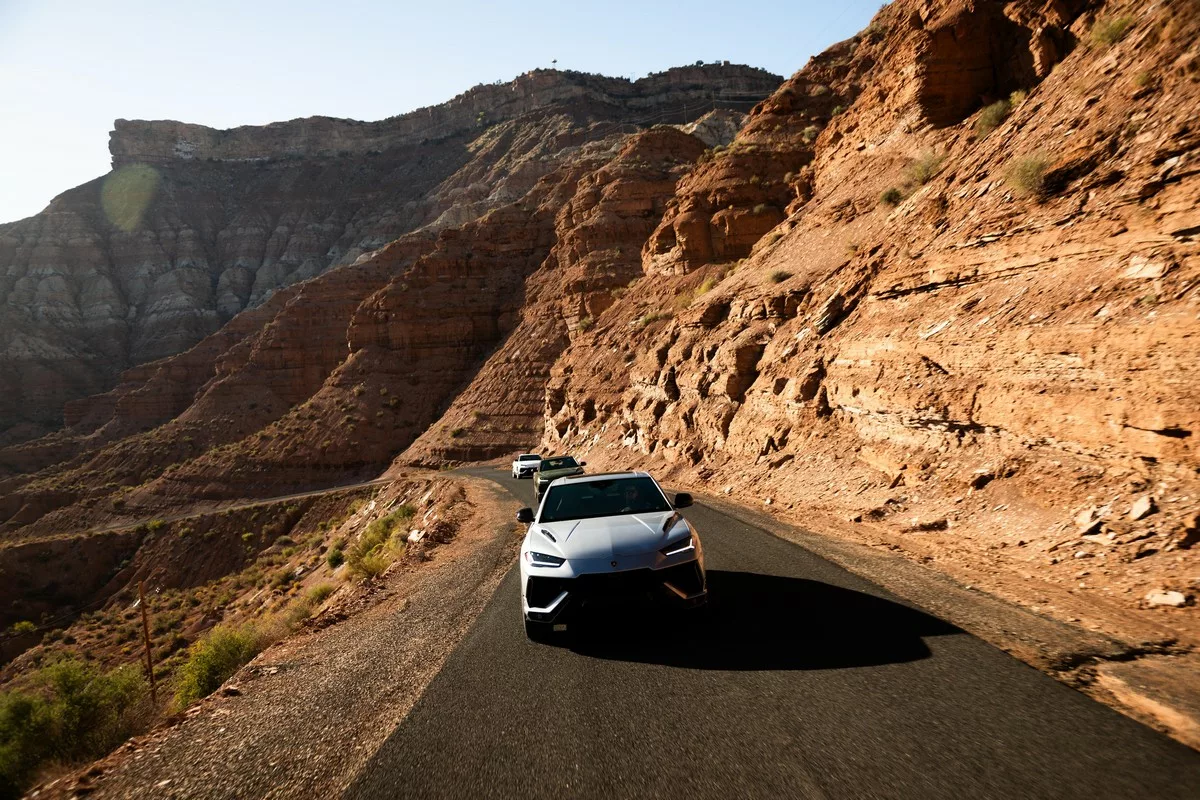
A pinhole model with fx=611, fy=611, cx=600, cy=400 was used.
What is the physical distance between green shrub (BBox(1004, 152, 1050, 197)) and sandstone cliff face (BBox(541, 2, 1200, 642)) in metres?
0.05

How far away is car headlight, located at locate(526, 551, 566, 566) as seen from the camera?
207 inches

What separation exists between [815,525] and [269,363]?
2831 inches

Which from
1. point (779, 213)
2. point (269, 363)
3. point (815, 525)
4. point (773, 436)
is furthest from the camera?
point (269, 363)

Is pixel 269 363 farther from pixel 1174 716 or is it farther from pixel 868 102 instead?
pixel 1174 716

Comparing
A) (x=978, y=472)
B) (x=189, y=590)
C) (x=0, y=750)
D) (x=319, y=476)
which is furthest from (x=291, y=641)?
(x=319, y=476)

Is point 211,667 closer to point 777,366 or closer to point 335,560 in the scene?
point 335,560

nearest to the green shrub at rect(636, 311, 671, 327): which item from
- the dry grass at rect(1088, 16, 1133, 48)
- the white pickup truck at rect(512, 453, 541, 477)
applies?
the white pickup truck at rect(512, 453, 541, 477)

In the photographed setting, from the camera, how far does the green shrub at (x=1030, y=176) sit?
34.9ft

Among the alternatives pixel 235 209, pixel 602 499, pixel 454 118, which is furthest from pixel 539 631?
pixel 454 118

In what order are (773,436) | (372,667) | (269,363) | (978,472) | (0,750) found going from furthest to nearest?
(269,363), (773,436), (978,472), (0,750), (372,667)

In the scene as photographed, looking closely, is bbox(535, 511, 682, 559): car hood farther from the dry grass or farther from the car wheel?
the dry grass

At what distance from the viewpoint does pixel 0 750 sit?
7.94 m

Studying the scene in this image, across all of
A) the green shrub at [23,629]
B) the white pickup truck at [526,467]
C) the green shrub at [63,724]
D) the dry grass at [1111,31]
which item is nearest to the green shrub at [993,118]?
the dry grass at [1111,31]

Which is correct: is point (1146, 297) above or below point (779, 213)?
below
